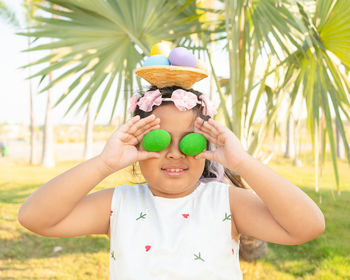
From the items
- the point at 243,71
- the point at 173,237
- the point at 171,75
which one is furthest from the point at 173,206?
the point at 243,71

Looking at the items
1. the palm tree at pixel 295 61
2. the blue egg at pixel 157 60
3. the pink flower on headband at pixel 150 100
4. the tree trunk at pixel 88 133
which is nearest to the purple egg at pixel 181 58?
the blue egg at pixel 157 60

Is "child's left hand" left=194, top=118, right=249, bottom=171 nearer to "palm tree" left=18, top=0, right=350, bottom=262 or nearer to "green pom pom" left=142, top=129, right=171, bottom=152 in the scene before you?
"green pom pom" left=142, top=129, right=171, bottom=152

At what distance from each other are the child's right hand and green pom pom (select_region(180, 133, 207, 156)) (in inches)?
4.1

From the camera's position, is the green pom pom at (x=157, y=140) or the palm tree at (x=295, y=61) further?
the palm tree at (x=295, y=61)

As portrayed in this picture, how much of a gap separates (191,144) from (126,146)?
0.82 ft

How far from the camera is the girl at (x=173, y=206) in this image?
3.87 ft

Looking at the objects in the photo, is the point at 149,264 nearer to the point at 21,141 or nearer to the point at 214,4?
the point at 214,4

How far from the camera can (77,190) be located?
121cm

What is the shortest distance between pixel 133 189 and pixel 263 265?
2.16m

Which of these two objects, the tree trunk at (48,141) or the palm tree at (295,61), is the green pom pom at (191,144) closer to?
the palm tree at (295,61)

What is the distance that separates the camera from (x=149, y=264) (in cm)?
121

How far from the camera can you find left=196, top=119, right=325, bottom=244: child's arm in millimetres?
1145

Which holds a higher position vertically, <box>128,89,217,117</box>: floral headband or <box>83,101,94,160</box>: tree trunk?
<box>128,89,217,117</box>: floral headband

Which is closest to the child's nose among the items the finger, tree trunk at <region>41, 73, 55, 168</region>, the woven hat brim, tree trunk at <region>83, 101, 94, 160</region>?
the finger
